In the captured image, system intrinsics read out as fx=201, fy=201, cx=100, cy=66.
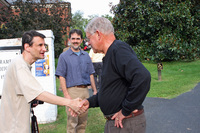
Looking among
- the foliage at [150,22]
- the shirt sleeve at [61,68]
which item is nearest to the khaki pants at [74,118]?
the shirt sleeve at [61,68]

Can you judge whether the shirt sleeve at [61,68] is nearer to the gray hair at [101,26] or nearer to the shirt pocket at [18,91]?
the shirt pocket at [18,91]

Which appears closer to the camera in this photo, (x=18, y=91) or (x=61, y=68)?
(x=18, y=91)

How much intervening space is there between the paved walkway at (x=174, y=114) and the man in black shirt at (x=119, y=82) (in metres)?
2.73

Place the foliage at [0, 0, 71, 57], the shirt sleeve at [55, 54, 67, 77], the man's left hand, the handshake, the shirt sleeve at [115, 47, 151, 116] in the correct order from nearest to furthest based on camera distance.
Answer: the shirt sleeve at [115, 47, 151, 116]
the man's left hand
the handshake
the shirt sleeve at [55, 54, 67, 77]
the foliage at [0, 0, 71, 57]

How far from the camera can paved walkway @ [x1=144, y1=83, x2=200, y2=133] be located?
4.66 m

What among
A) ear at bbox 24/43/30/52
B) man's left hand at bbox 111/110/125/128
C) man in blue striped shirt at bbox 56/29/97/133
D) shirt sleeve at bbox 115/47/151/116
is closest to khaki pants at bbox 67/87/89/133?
man in blue striped shirt at bbox 56/29/97/133

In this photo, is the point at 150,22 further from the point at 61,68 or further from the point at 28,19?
the point at 28,19

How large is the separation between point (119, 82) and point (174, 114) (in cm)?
403

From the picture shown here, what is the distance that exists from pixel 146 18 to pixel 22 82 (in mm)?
5673

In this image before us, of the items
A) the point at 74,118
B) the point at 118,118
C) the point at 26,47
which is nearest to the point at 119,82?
the point at 118,118

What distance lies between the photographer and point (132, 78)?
6.32 ft

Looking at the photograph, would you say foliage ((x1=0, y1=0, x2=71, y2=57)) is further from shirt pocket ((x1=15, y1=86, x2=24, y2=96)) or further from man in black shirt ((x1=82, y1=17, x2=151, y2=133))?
man in black shirt ((x1=82, y1=17, x2=151, y2=133))

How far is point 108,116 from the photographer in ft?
7.30

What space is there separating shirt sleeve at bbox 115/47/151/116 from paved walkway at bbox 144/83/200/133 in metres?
2.98
